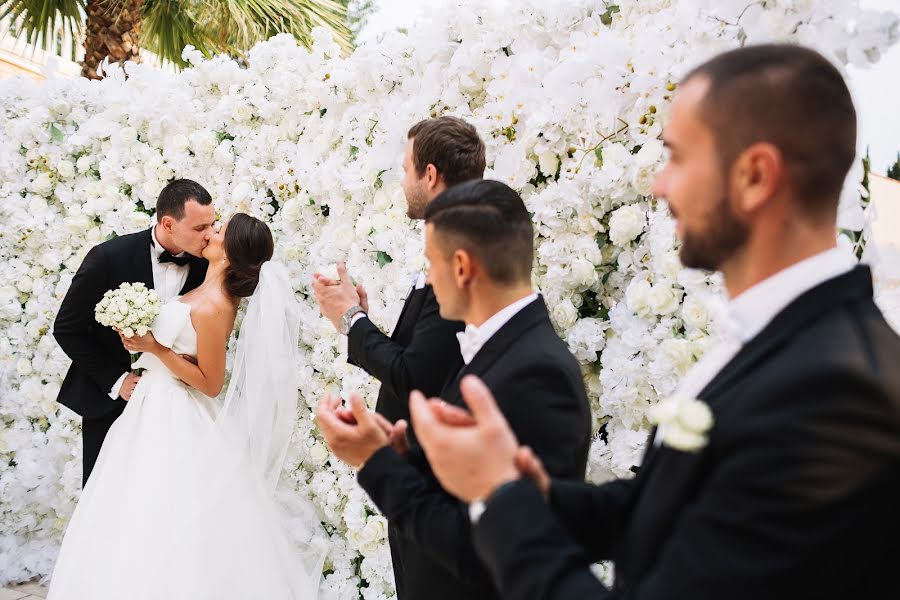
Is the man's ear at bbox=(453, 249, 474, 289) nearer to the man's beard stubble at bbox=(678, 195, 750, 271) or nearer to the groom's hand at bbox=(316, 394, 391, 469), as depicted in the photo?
the groom's hand at bbox=(316, 394, 391, 469)

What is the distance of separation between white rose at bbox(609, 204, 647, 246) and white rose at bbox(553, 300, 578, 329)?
0.31 metres

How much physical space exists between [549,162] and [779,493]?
6.72ft

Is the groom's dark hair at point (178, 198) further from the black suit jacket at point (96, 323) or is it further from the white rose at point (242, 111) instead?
the white rose at point (242, 111)

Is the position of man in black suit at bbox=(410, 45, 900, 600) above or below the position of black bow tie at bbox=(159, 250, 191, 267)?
below

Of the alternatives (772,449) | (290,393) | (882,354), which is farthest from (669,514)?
(290,393)

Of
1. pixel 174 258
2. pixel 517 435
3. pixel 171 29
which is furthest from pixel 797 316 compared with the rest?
pixel 171 29

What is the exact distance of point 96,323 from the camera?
Answer: 13.8 ft

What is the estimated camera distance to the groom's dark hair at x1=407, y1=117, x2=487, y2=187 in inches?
98.7

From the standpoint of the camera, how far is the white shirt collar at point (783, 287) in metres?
1.03

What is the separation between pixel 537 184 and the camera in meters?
2.88

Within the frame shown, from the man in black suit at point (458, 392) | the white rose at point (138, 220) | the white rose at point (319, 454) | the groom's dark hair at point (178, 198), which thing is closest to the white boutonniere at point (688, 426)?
the man in black suit at point (458, 392)

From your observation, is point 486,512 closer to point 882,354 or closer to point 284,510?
point 882,354

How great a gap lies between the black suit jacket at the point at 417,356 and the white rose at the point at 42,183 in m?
3.83

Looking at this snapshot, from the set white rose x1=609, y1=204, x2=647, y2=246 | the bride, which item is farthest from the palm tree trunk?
white rose x1=609, y1=204, x2=647, y2=246
